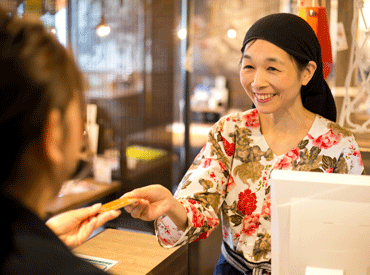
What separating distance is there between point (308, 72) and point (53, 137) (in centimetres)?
106

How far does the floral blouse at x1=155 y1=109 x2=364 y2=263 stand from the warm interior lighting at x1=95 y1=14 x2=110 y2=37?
217 centimetres

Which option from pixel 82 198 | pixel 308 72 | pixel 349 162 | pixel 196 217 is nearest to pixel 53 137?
pixel 196 217

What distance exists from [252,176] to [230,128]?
0.67 feet

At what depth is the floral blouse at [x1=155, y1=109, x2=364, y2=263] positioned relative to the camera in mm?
1391

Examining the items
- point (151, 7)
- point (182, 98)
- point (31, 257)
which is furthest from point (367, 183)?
point (151, 7)

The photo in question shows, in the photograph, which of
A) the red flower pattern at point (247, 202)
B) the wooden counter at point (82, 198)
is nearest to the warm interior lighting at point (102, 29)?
the wooden counter at point (82, 198)

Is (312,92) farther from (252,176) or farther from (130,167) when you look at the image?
(130,167)

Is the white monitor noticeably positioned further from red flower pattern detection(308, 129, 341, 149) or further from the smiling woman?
red flower pattern detection(308, 129, 341, 149)

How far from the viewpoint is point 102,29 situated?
336 centimetres

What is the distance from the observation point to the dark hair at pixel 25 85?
1.71 feet

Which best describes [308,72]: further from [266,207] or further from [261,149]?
[266,207]

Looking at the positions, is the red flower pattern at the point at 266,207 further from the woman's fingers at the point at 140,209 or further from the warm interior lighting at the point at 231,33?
the warm interior lighting at the point at 231,33

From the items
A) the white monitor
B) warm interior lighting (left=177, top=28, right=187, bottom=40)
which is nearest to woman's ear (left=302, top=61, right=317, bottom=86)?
the white monitor

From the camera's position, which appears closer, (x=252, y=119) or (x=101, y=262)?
(x=101, y=262)
